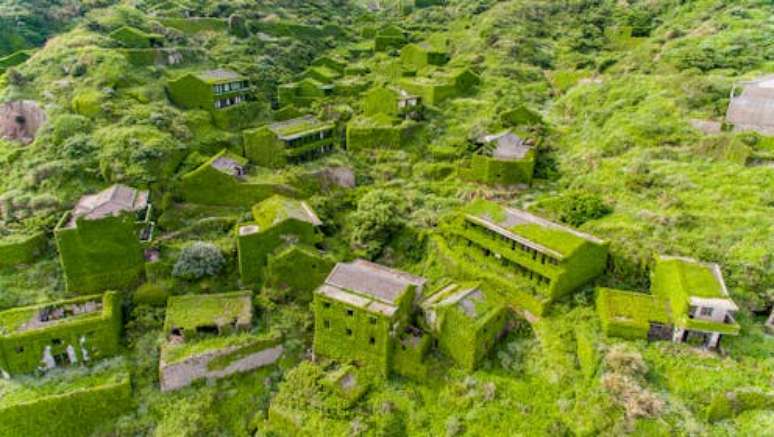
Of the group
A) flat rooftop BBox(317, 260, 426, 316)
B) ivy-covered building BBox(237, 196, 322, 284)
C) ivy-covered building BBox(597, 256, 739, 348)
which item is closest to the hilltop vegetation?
ivy-covered building BBox(597, 256, 739, 348)

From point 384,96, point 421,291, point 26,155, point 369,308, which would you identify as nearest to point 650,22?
point 384,96

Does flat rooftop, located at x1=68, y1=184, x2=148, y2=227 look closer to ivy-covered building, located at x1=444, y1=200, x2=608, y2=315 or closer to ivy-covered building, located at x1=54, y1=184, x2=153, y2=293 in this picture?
ivy-covered building, located at x1=54, y1=184, x2=153, y2=293

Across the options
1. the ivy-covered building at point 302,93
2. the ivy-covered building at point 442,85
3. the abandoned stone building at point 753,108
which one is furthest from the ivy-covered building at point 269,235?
the abandoned stone building at point 753,108

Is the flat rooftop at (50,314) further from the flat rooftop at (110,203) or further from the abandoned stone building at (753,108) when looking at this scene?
the abandoned stone building at (753,108)

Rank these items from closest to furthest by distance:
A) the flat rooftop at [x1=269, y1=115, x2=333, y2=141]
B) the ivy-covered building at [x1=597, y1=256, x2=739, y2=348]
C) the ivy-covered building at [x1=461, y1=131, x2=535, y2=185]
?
the ivy-covered building at [x1=597, y1=256, x2=739, y2=348]
the ivy-covered building at [x1=461, y1=131, x2=535, y2=185]
the flat rooftop at [x1=269, y1=115, x2=333, y2=141]

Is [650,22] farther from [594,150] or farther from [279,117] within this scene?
[279,117]

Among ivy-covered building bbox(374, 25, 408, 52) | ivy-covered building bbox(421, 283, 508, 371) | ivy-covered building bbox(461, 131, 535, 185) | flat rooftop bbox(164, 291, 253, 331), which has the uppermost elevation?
ivy-covered building bbox(374, 25, 408, 52)
